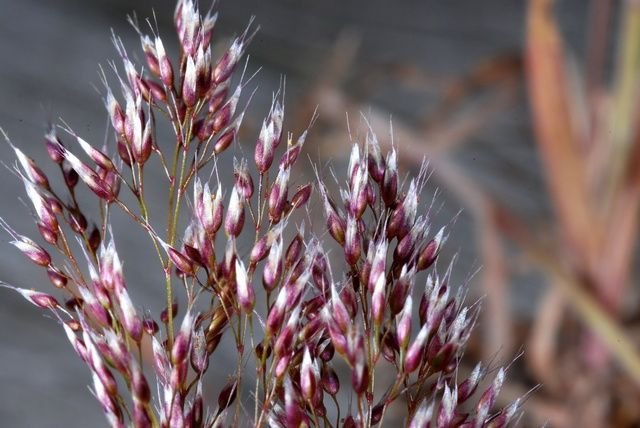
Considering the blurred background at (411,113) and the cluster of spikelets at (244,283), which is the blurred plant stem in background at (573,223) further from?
the cluster of spikelets at (244,283)

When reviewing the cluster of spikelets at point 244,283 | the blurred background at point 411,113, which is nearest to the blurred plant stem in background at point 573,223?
the blurred background at point 411,113

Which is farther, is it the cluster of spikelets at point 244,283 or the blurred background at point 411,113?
the blurred background at point 411,113

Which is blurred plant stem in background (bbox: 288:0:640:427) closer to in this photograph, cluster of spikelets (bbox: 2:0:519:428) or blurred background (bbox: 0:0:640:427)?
blurred background (bbox: 0:0:640:427)

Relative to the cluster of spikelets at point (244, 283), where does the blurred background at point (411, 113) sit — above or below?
above

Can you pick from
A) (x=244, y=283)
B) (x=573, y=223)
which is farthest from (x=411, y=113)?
(x=244, y=283)

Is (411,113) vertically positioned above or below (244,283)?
above

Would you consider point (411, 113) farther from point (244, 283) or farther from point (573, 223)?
point (244, 283)

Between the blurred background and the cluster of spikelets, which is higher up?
the blurred background

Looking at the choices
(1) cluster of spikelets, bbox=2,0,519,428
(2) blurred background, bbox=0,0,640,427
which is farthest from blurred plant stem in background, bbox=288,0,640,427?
(1) cluster of spikelets, bbox=2,0,519,428

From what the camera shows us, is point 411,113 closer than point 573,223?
No
